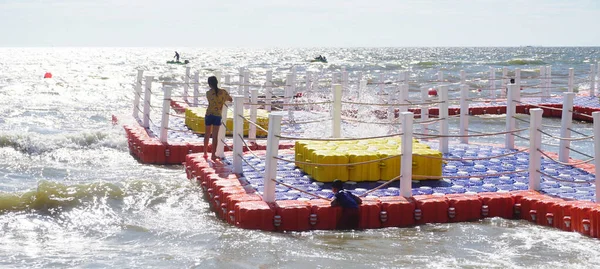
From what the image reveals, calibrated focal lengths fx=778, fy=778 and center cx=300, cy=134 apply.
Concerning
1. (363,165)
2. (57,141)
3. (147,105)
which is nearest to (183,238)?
(363,165)

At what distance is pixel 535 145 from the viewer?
988cm

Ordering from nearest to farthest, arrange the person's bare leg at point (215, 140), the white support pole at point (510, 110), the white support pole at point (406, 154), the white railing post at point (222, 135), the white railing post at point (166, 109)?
1. the white support pole at point (406, 154)
2. the person's bare leg at point (215, 140)
3. the white railing post at point (222, 135)
4. the white support pole at point (510, 110)
5. the white railing post at point (166, 109)

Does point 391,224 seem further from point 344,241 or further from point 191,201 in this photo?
point 191,201

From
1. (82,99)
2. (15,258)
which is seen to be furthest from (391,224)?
(82,99)

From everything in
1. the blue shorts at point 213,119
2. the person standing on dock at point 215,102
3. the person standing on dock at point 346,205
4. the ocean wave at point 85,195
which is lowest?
the ocean wave at point 85,195

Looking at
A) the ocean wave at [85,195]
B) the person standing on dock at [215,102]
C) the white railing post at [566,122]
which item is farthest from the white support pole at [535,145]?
the ocean wave at [85,195]

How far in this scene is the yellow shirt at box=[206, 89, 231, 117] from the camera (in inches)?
478

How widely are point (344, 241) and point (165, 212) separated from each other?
10.00ft

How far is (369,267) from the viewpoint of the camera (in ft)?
26.1

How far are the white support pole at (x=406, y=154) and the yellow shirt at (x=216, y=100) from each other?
363 cm

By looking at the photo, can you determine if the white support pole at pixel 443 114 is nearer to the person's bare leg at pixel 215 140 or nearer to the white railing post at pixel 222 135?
→ the white railing post at pixel 222 135

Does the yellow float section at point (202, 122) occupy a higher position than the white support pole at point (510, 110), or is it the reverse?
the white support pole at point (510, 110)

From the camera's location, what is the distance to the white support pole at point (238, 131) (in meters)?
11.1

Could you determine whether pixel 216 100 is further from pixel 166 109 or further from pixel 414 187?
pixel 414 187
